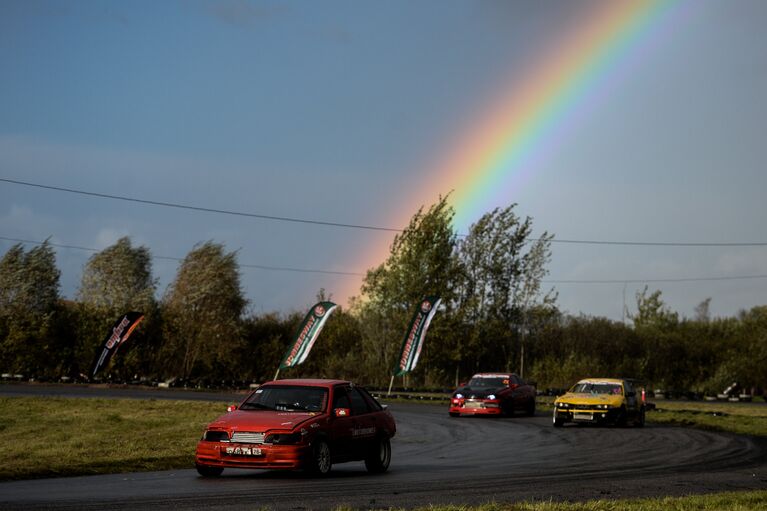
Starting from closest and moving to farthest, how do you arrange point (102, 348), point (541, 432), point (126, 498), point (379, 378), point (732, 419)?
point (126, 498) → point (541, 432) → point (732, 419) → point (102, 348) → point (379, 378)

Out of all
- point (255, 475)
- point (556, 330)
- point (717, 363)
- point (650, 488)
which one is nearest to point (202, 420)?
point (255, 475)

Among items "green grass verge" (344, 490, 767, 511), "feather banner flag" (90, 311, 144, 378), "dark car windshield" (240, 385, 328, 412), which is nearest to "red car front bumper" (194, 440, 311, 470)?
"dark car windshield" (240, 385, 328, 412)

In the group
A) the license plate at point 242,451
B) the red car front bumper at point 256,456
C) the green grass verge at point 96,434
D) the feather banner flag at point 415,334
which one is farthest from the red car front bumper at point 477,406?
the license plate at point 242,451

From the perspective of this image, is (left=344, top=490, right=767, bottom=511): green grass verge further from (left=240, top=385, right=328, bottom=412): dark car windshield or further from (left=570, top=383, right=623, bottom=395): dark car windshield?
(left=570, top=383, right=623, bottom=395): dark car windshield

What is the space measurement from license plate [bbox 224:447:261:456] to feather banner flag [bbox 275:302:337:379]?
26768 millimetres

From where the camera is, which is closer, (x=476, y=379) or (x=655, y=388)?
(x=476, y=379)

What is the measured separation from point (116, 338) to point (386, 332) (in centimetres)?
1942

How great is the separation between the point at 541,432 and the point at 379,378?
33.2m

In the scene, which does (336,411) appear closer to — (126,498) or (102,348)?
(126,498)

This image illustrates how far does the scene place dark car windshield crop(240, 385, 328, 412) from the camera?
16188 mm

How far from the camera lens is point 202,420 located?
2997 centimetres

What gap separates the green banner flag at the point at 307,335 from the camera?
41.8m

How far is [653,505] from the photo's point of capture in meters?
12.5

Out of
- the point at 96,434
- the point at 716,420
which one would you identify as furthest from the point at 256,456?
the point at 716,420
